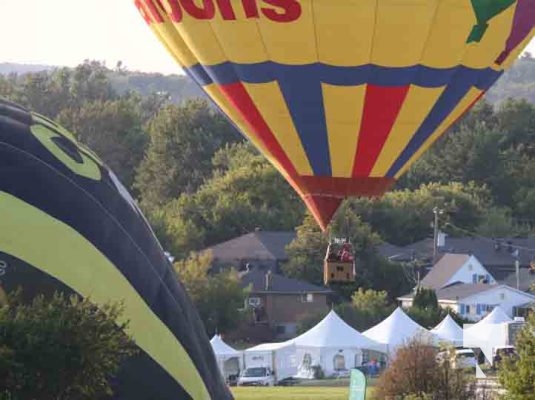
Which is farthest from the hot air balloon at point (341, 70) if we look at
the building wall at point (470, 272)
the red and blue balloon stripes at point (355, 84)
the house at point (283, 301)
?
the building wall at point (470, 272)

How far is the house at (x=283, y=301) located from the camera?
5556 cm

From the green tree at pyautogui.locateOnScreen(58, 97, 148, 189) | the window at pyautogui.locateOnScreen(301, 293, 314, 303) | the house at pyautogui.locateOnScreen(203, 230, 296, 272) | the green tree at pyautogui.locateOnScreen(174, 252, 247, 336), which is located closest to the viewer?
the green tree at pyautogui.locateOnScreen(174, 252, 247, 336)

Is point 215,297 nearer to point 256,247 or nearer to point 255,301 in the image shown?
point 255,301

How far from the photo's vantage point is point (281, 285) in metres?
56.2

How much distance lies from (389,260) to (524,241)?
456 inches

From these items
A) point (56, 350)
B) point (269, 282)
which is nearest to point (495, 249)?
point (269, 282)

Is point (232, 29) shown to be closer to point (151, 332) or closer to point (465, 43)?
point (465, 43)

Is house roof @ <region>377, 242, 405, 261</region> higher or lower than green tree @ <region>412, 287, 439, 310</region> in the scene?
higher

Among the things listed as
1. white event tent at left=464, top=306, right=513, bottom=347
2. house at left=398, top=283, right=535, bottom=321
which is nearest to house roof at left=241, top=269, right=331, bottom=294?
house at left=398, top=283, right=535, bottom=321

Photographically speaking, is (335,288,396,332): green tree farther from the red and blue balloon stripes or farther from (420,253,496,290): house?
the red and blue balloon stripes

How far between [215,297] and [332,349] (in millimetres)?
10443

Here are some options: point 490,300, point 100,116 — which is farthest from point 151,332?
point 100,116

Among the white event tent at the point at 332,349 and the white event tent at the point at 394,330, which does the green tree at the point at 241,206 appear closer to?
the white event tent at the point at 394,330

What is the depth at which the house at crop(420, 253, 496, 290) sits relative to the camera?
205ft
